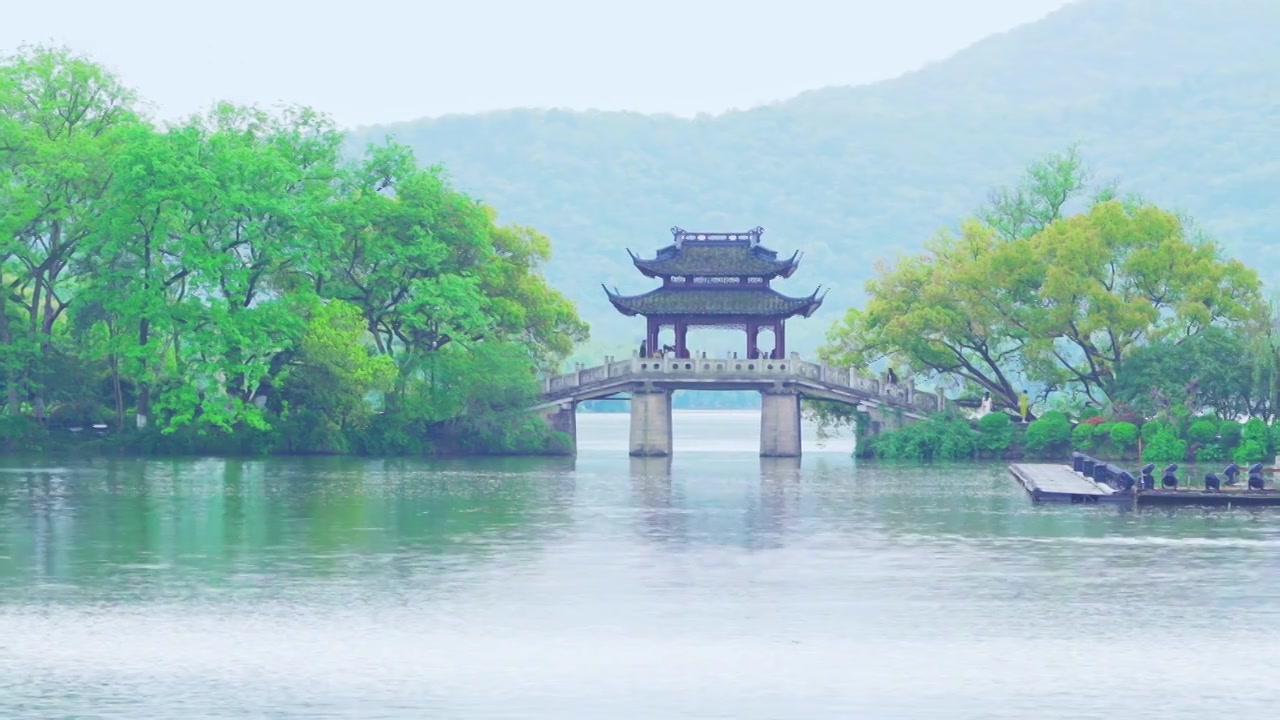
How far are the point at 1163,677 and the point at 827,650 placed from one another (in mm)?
4513

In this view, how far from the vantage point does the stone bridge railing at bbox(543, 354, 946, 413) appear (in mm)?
93438

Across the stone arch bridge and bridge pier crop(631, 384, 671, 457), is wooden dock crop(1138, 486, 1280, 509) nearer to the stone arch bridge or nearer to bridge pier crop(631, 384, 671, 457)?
the stone arch bridge

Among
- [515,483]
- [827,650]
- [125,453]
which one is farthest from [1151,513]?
[125,453]

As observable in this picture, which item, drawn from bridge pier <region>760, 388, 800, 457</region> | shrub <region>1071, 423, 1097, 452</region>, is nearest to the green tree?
bridge pier <region>760, 388, 800, 457</region>

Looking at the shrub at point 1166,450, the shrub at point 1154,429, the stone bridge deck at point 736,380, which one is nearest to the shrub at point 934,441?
the stone bridge deck at point 736,380

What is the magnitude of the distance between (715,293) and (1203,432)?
24.1 meters

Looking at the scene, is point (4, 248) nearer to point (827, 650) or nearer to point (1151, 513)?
point (1151, 513)

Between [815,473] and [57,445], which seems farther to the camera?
[57,445]

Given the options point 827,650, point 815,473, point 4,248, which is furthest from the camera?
point 4,248

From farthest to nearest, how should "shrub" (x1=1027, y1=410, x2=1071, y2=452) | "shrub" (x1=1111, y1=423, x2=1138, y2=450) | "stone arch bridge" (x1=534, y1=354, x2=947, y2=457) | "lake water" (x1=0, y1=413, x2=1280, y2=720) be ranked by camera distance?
"stone arch bridge" (x1=534, y1=354, x2=947, y2=457)
"shrub" (x1=1027, y1=410, x2=1071, y2=452)
"shrub" (x1=1111, y1=423, x2=1138, y2=450)
"lake water" (x1=0, y1=413, x2=1280, y2=720)

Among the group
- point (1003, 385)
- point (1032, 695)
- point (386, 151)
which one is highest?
point (386, 151)

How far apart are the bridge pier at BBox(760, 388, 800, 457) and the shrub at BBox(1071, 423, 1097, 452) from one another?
12934mm

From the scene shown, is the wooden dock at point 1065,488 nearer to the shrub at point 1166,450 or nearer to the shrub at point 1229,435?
the shrub at point 1166,450

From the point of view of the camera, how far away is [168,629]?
98.0 feet
